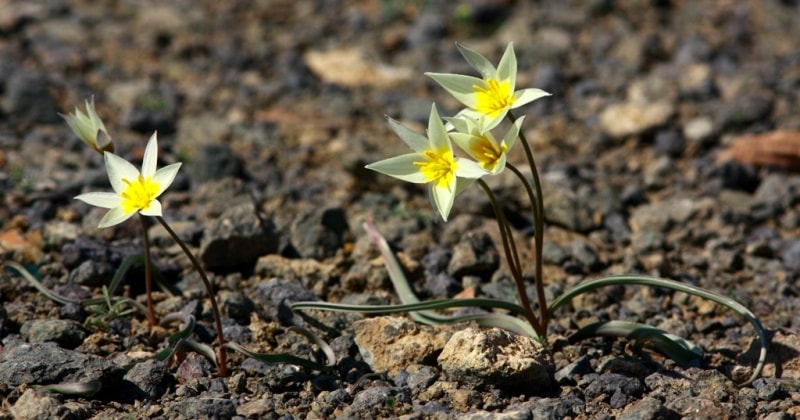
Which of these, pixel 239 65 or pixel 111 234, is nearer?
pixel 111 234

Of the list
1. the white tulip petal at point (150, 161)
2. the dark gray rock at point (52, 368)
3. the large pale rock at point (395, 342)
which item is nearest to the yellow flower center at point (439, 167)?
the large pale rock at point (395, 342)

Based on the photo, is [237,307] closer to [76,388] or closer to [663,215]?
[76,388]

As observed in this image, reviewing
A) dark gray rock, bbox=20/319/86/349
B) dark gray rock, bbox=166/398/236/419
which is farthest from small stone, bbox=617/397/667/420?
dark gray rock, bbox=20/319/86/349

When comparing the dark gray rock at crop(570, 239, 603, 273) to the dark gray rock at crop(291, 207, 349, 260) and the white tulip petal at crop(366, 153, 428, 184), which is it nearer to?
the dark gray rock at crop(291, 207, 349, 260)

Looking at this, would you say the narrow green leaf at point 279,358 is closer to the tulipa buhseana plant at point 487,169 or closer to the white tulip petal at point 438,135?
the tulipa buhseana plant at point 487,169

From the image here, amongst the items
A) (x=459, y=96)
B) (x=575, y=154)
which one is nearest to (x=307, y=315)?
(x=459, y=96)

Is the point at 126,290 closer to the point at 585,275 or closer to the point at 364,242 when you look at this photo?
the point at 364,242

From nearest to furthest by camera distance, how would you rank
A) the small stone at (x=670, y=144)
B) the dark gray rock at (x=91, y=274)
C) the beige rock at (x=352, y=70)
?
the dark gray rock at (x=91, y=274) → the small stone at (x=670, y=144) → the beige rock at (x=352, y=70)
